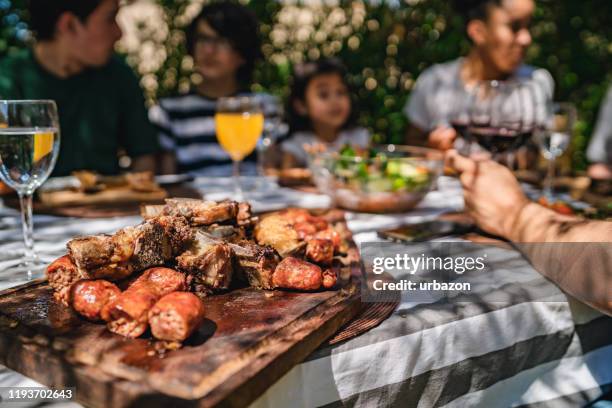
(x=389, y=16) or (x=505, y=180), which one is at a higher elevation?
(x=389, y=16)

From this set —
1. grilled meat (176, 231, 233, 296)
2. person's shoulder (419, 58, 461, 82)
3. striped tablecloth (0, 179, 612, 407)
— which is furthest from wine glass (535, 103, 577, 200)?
person's shoulder (419, 58, 461, 82)

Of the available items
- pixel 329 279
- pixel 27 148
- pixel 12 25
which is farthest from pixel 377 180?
pixel 12 25

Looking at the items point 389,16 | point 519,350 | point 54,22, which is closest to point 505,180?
point 519,350

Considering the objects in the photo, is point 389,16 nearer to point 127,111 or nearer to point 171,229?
point 127,111

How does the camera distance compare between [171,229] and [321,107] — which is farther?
[321,107]

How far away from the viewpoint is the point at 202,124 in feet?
12.5

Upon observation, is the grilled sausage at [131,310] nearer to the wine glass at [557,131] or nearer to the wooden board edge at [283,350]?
the wooden board edge at [283,350]

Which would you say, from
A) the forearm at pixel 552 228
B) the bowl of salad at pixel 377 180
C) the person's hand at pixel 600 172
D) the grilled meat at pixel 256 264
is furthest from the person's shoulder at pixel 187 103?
the grilled meat at pixel 256 264

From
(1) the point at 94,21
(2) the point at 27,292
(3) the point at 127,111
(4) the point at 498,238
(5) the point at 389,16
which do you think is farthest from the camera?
(5) the point at 389,16

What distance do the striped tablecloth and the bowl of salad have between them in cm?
51

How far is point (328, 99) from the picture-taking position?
3.79 metres

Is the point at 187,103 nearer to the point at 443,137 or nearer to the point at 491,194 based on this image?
the point at 443,137

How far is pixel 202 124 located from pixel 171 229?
2.87m

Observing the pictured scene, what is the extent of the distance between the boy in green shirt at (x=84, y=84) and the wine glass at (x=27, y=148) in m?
1.88
